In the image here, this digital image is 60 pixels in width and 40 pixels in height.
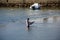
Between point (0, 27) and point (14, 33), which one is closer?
point (14, 33)

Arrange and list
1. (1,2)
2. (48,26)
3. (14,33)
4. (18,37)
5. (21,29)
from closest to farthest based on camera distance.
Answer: (18,37), (14,33), (21,29), (48,26), (1,2)

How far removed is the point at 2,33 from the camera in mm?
16266

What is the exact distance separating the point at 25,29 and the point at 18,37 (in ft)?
7.67

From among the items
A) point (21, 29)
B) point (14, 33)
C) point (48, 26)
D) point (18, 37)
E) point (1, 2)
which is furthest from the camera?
point (1, 2)

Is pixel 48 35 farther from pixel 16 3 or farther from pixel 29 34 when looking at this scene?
pixel 16 3

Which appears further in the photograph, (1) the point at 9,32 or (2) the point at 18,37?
(1) the point at 9,32

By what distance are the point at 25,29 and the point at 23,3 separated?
1835cm

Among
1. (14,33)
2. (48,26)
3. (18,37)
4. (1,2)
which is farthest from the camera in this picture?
(1,2)

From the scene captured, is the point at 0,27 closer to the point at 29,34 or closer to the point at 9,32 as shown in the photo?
the point at 9,32

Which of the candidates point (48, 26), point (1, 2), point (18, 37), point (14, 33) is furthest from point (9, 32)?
point (1, 2)

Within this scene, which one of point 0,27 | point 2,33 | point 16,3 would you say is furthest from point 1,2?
point 2,33

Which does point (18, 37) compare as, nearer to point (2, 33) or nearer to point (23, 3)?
point (2, 33)

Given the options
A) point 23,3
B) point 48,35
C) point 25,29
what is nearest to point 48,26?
A: point 25,29

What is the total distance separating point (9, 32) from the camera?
16516 mm
